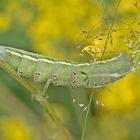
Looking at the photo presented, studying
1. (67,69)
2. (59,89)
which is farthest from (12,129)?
(67,69)

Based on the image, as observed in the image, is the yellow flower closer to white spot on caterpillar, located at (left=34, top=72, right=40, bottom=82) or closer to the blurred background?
the blurred background

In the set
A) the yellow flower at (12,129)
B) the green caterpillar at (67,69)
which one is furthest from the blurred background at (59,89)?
the green caterpillar at (67,69)

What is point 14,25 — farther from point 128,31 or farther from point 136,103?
point 128,31

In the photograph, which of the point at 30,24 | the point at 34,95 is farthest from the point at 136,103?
the point at 34,95

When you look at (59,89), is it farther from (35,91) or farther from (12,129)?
(35,91)

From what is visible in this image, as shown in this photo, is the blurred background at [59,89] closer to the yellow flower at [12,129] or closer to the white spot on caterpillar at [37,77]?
the yellow flower at [12,129]

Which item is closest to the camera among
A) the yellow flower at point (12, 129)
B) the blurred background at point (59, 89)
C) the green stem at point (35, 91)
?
the green stem at point (35, 91)

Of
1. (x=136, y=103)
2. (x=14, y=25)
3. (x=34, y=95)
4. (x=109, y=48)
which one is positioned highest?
(x=14, y=25)

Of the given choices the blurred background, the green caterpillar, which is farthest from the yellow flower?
the green caterpillar
